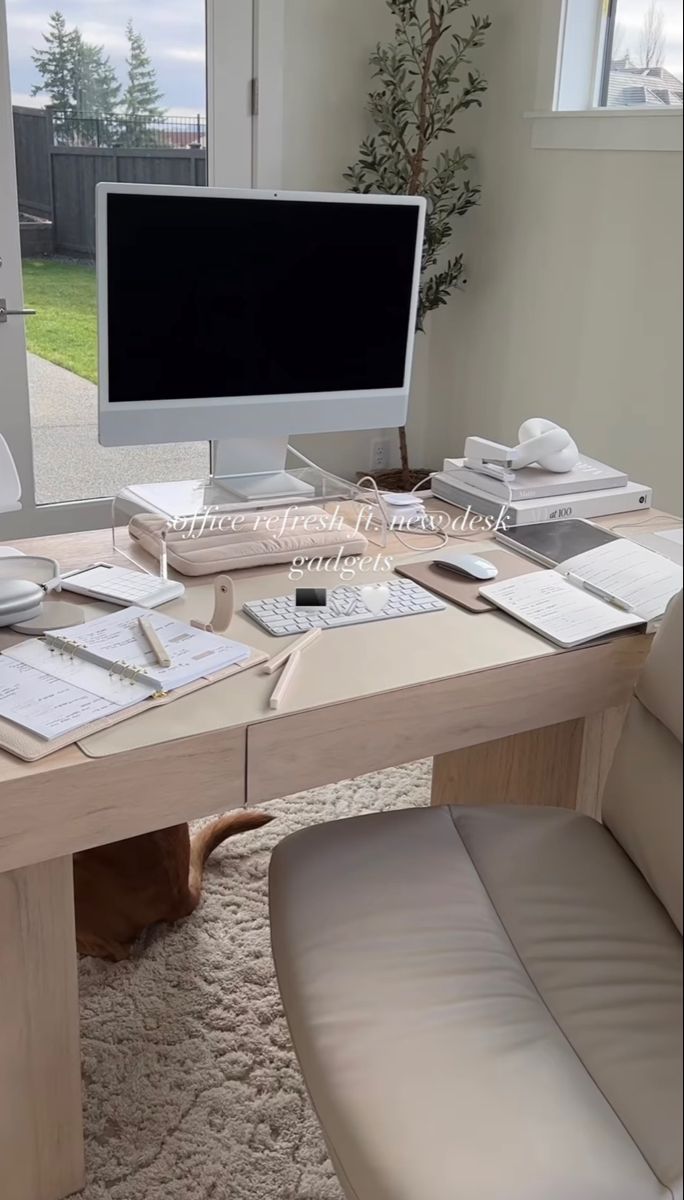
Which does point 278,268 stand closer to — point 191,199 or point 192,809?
Answer: point 191,199

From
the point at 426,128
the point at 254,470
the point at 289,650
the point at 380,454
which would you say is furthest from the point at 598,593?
the point at 426,128

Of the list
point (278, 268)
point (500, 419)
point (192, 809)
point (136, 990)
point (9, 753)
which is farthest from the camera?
point (500, 419)

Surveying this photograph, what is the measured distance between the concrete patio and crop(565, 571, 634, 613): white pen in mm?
1686

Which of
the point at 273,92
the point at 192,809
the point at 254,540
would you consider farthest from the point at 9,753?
the point at 273,92

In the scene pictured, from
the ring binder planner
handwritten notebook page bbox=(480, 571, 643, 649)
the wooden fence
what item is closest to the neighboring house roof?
handwritten notebook page bbox=(480, 571, 643, 649)

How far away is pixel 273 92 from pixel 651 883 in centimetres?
278

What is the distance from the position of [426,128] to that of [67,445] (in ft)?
4.59

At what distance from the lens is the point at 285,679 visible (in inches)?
50.2

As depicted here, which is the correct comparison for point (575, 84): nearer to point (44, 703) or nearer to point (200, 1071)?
point (44, 703)

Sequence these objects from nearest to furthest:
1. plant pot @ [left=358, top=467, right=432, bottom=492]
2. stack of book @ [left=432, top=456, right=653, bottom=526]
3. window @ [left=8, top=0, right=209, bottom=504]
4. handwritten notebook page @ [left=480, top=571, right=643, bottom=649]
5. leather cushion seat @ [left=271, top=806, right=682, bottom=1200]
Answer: leather cushion seat @ [left=271, top=806, right=682, bottom=1200], handwritten notebook page @ [left=480, top=571, right=643, bottom=649], stack of book @ [left=432, top=456, right=653, bottom=526], plant pot @ [left=358, top=467, right=432, bottom=492], window @ [left=8, top=0, right=209, bottom=504]

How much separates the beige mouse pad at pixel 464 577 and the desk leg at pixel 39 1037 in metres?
0.65

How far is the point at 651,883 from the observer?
1.15 meters

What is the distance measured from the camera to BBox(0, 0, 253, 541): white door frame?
2.95 meters

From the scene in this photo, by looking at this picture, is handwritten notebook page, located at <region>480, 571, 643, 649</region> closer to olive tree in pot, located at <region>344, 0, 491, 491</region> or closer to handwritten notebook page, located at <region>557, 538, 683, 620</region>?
handwritten notebook page, located at <region>557, 538, 683, 620</region>
